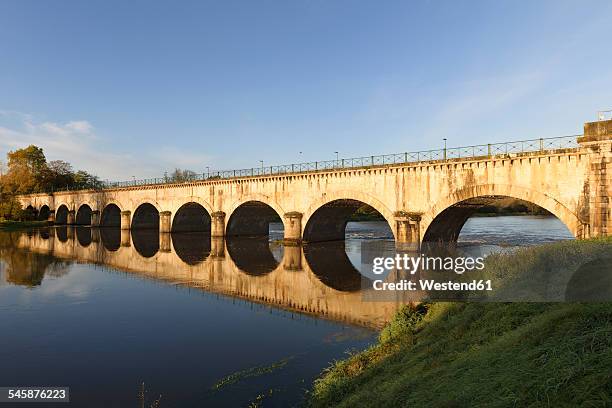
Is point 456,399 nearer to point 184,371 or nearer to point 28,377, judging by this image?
point 184,371

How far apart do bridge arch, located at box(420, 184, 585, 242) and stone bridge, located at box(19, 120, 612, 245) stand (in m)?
0.07

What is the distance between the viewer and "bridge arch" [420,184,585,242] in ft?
79.6

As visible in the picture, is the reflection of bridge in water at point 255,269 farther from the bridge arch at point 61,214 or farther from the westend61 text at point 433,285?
the bridge arch at point 61,214

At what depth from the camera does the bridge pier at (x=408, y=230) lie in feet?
102

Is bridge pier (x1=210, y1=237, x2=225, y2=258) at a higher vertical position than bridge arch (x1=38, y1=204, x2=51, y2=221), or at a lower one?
lower

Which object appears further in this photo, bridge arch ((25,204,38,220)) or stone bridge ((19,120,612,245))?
bridge arch ((25,204,38,220))

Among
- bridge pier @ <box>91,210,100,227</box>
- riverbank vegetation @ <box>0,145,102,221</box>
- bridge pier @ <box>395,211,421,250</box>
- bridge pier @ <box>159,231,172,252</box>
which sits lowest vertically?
bridge pier @ <box>159,231,172,252</box>

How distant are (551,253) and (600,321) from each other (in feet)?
29.0

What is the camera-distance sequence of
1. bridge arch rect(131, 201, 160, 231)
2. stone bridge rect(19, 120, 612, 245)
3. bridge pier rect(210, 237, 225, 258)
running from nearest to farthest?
stone bridge rect(19, 120, 612, 245) → bridge pier rect(210, 237, 225, 258) → bridge arch rect(131, 201, 160, 231)

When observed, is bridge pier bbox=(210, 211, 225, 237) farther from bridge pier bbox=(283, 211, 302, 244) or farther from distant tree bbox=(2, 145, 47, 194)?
distant tree bbox=(2, 145, 47, 194)

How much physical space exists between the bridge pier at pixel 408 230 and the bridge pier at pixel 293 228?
12336mm

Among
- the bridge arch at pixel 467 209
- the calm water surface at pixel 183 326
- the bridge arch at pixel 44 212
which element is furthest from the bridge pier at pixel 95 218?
the bridge arch at pixel 467 209

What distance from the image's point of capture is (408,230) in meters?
31.6

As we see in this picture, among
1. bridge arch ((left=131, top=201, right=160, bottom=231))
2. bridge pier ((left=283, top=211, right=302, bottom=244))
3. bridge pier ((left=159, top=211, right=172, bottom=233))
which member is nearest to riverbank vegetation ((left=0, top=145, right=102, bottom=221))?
bridge arch ((left=131, top=201, right=160, bottom=231))
